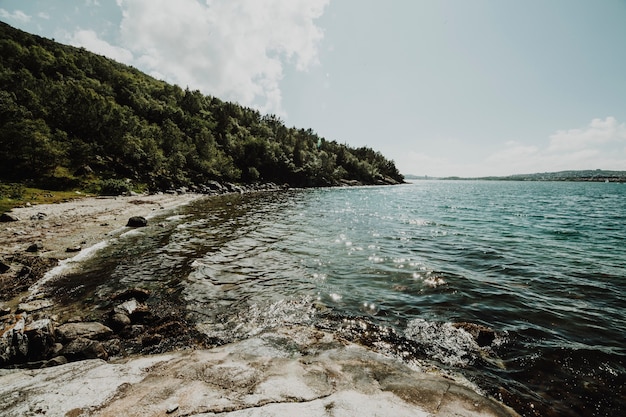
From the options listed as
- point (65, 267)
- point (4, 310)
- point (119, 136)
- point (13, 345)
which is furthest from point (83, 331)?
point (119, 136)

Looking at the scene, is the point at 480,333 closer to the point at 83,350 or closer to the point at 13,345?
the point at 83,350

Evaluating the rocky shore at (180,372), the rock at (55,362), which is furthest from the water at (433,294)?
the rock at (55,362)

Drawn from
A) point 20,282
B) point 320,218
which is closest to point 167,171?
point 320,218

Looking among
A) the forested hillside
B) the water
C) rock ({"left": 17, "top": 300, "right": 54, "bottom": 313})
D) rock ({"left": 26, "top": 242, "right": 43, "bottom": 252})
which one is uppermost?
the forested hillside

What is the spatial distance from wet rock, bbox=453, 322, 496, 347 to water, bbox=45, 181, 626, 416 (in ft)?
0.36

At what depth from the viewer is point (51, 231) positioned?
21359 millimetres

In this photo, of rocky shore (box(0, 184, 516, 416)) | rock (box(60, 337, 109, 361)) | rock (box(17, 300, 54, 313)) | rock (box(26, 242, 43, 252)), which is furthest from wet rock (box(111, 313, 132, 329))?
rock (box(26, 242, 43, 252))

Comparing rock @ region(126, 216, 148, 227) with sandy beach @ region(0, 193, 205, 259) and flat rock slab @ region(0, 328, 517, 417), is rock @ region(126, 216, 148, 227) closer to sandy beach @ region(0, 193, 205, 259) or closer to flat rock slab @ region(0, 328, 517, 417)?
sandy beach @ region(0, 193, 205, 259)

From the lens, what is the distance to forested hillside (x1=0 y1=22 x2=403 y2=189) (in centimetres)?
4869

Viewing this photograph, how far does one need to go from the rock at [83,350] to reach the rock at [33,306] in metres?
4.06

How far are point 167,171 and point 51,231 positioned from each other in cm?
5584

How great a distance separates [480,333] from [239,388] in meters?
8.06

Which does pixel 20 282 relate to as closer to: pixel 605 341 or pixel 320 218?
pixel 605 341

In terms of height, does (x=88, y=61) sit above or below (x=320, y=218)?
above
